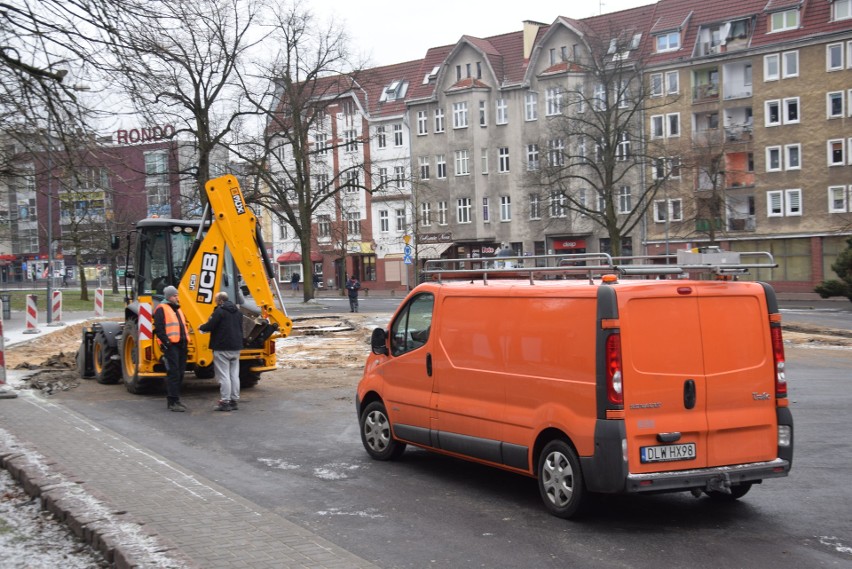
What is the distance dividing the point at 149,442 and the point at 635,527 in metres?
6.53

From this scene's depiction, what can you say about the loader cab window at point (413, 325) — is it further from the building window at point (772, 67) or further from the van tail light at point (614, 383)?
the building window at point (772, 67)

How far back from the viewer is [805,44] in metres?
54.2

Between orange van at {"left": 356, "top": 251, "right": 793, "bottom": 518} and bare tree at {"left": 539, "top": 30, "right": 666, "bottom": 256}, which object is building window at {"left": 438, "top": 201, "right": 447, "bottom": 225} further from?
orange van at {"left": 356, "top": 251, "right": 793, "bottom": 518}

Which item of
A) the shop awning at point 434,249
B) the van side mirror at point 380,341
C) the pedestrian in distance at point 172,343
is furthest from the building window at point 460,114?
the van side mirror at point 380,341

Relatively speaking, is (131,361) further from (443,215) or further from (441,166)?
(441,166)

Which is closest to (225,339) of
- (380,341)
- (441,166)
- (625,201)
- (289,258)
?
(380,341)

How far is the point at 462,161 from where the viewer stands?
6919 cm

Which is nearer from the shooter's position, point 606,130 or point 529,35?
point 606,130

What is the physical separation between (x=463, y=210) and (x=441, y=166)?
3888 millimetres

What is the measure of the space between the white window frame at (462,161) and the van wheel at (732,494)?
61.1 m

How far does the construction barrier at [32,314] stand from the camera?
100ft

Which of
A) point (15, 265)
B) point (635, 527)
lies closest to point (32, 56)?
point (635, 527)

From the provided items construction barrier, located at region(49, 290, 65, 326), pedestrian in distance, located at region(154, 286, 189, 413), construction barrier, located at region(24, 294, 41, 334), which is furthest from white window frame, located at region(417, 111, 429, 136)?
pedestrian in distance, located at region(154, 286, 189, 413)

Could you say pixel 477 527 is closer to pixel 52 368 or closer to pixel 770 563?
pixel 770 563
